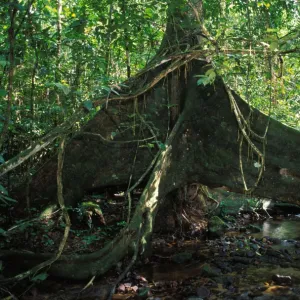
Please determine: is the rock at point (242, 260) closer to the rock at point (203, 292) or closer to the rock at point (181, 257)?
the rock at point (181, 257)

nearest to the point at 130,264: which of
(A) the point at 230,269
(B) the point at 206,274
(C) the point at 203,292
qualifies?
(C) the point at 203,292

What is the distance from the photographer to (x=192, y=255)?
262 inches

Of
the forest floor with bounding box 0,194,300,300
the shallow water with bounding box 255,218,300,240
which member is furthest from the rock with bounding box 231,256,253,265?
the shallow water with bounding box 255,218,300,240

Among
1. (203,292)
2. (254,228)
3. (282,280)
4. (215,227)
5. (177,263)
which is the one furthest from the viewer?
(254,228)

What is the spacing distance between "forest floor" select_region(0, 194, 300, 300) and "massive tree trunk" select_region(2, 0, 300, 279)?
0.74 m

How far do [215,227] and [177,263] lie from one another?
201 cm

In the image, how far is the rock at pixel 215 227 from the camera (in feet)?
25.9

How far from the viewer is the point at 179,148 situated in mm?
6488

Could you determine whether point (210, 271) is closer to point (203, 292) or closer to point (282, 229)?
point (203, 292)

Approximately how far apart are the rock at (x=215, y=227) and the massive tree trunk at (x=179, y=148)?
173cm

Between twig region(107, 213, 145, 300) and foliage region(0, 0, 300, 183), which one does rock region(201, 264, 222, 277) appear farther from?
foliage region(0, 0, 300, 183)

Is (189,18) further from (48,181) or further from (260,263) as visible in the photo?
(260,263)

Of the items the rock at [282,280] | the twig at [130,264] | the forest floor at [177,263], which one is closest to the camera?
the twig at [130,264]

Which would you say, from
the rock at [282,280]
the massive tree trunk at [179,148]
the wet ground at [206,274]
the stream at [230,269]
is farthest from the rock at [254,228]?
the rock at [282,280]
